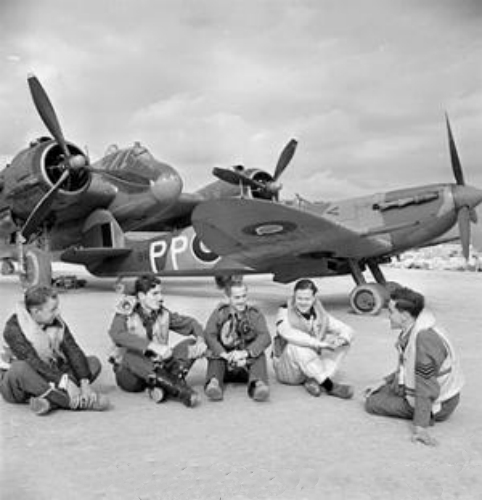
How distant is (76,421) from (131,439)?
1.54ft

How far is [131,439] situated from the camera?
282cm

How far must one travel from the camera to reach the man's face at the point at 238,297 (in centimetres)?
384

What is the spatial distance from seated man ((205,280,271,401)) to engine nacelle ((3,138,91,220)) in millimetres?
8063

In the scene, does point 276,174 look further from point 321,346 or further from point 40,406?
point 40,406

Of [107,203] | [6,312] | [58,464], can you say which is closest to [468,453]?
[58,464]

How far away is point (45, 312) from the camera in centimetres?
329

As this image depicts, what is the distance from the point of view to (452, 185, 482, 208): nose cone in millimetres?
7746

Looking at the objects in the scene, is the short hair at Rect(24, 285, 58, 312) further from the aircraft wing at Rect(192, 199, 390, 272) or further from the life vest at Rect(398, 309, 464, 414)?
the aircraft wing at Rect(192, 199, 390, 272)

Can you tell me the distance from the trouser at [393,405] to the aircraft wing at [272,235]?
3.55 metres

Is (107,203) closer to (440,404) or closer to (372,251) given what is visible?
(372,251)

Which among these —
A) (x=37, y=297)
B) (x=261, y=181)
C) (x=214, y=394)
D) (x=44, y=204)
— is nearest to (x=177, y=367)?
(x=214, y=394)

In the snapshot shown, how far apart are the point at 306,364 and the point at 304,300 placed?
0.45 metres

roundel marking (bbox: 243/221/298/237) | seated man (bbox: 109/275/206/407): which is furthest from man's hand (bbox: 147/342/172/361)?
roundel marking (bbox: 243/221/298/237)

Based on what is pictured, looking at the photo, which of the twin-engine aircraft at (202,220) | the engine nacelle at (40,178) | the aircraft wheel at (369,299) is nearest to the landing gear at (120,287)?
the twin-engine aircraft at (202,220)
